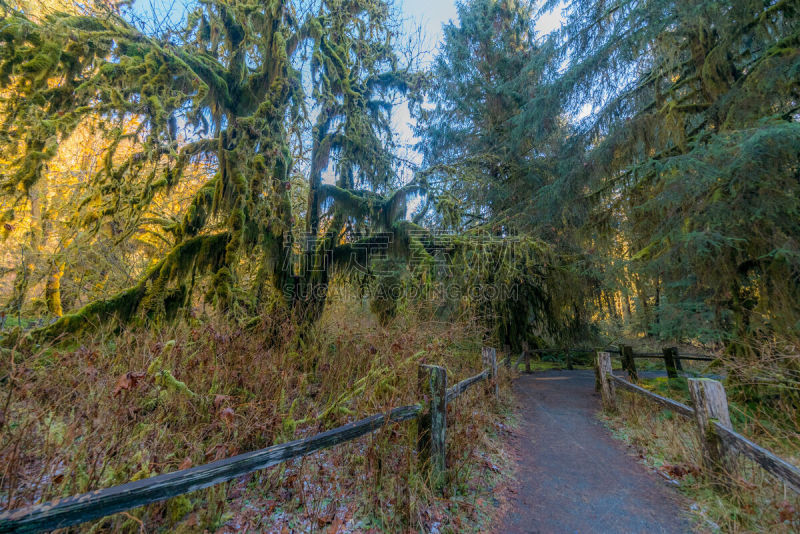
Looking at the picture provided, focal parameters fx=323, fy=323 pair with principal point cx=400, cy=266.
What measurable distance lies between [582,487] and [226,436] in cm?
430

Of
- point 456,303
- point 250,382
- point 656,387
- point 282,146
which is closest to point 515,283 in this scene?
point 456,303

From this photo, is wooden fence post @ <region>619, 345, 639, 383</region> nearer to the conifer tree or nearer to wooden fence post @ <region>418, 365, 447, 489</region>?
the conifer tree

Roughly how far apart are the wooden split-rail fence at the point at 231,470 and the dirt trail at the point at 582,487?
42.2 inches

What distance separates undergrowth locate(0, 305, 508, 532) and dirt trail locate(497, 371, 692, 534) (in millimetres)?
446

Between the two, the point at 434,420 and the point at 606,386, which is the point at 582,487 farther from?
the point at 606,386

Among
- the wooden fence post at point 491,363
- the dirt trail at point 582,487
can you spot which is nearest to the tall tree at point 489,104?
the wooden fence post at point 491,363

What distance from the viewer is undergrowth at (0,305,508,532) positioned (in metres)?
2.49

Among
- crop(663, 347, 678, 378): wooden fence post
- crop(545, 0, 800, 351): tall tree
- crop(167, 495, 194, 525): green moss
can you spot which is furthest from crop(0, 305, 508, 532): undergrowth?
crop(663, 347, 678, 378): wooden fence post

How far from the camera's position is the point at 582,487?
13.4ft

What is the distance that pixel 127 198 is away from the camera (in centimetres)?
605

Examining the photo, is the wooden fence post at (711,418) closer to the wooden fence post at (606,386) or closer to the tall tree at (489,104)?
the wooden fence post at (606,386)

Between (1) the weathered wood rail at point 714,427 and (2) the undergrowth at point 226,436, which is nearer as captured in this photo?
(2) the undergrowth at point 226,436

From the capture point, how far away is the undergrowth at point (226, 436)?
2492 millimetres

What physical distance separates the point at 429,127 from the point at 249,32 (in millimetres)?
8624
